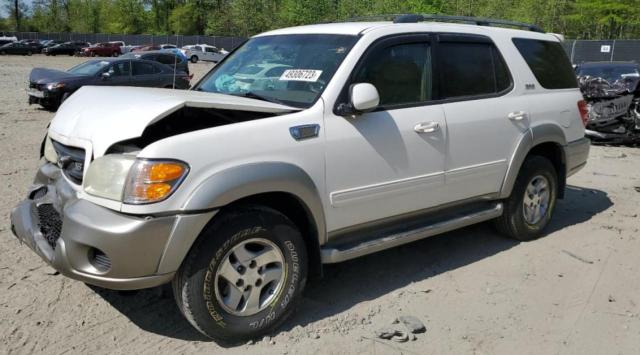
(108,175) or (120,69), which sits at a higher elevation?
(108,175)

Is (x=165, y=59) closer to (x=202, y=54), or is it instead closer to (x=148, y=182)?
(x=148, y=182)

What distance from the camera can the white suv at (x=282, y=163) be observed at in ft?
10.3

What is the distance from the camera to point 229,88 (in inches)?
175

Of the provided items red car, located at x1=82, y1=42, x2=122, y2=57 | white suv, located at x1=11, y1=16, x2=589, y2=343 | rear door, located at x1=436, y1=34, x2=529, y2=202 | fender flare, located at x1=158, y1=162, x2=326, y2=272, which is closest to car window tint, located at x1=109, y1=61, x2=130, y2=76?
white suv, located at x1=11, y1=16, x2=589, y2=343

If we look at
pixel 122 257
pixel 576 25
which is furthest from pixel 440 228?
pixel 576 25

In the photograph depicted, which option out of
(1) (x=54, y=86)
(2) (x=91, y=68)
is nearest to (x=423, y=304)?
(1) (x=54, y=86)

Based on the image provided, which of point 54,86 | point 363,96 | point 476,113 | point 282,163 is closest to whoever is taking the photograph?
point 282,163

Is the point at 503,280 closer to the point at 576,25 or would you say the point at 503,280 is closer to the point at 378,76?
the point at 378,76

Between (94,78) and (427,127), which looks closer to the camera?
(427,127)

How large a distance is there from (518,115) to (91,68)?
13.5m

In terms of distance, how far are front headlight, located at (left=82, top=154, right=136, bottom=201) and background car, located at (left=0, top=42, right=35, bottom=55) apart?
5611cm

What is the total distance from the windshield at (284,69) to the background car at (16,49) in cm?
5493

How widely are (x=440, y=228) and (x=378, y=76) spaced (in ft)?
4.22

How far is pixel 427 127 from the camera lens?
14.1 ft
